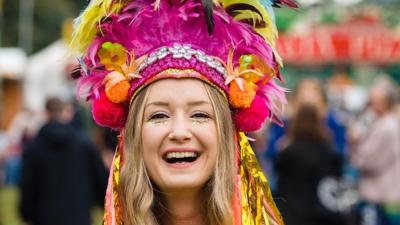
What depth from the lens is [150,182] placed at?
3.40 meters

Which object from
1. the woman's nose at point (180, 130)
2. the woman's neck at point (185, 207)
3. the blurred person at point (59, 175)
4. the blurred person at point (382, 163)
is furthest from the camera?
the blurred person at point (382, 163)

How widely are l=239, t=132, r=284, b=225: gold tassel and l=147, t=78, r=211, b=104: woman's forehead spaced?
268 millimetres

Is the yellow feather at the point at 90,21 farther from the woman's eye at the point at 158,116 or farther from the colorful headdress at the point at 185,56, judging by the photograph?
the woman's eye at the point at 158,116

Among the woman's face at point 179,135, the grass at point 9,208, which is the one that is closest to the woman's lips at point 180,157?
the woman's face at point 179,135

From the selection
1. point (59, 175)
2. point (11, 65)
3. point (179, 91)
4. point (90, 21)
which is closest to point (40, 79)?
point (11, 65)

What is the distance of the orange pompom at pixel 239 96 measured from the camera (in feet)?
11.3

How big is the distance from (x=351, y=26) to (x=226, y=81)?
31282mm

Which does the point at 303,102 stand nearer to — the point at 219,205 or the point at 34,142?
the point at 34,142

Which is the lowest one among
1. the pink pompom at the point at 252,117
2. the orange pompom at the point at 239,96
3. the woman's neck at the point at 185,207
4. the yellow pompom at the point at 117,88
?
the woman's neck at the point at 185,207

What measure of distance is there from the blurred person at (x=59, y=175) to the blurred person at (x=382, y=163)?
2.63m

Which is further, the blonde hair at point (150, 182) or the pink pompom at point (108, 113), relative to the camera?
the pink pompom at point (108, 113)

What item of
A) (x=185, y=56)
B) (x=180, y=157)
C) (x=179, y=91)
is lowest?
(x=180, y=157)

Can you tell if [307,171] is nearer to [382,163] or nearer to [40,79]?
[382,163]

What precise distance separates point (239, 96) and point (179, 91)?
218mm
